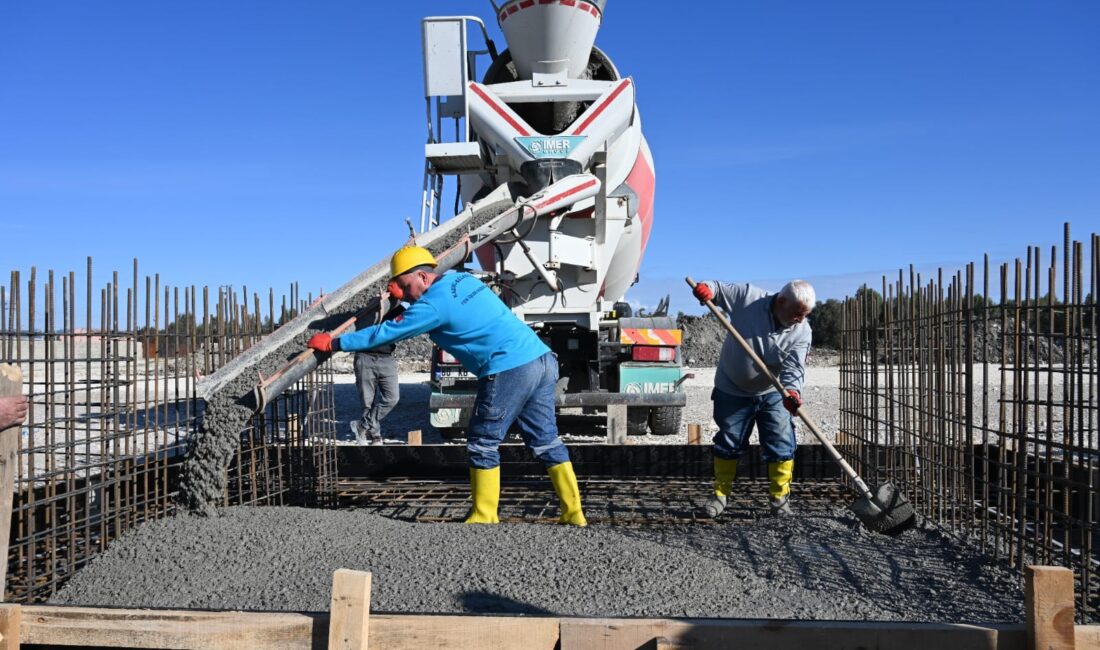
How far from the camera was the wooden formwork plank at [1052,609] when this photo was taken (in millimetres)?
1859

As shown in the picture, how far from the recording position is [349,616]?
1938mm

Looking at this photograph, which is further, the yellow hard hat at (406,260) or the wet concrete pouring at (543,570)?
the yellow hard hat at (406,260)

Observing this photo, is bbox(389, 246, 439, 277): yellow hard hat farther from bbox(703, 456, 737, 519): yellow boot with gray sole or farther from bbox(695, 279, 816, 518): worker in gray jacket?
bbox(703, 456, 737, 519): yellow boot with gray sole

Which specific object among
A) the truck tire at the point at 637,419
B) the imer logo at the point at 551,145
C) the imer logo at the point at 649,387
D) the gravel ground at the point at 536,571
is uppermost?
the imer logo at the point at 551,145

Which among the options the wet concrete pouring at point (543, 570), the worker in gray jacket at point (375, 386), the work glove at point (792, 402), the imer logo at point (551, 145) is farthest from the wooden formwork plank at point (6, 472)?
the worker in gray jacket at point (375, 386)

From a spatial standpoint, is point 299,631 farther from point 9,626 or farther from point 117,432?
point 117,432

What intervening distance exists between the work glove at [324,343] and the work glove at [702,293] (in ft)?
6.92

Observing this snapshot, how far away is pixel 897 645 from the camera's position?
6.43ft

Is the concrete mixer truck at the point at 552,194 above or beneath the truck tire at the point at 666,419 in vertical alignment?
above

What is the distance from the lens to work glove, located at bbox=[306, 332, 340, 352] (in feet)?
13.1

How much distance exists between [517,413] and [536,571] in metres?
1.31

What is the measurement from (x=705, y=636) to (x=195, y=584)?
85.1 inches

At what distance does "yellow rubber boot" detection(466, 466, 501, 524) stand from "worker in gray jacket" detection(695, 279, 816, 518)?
4.14 ft

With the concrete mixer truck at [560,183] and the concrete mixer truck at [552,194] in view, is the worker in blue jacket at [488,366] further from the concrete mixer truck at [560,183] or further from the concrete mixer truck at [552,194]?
the concrete mixer truck at [560,183]
